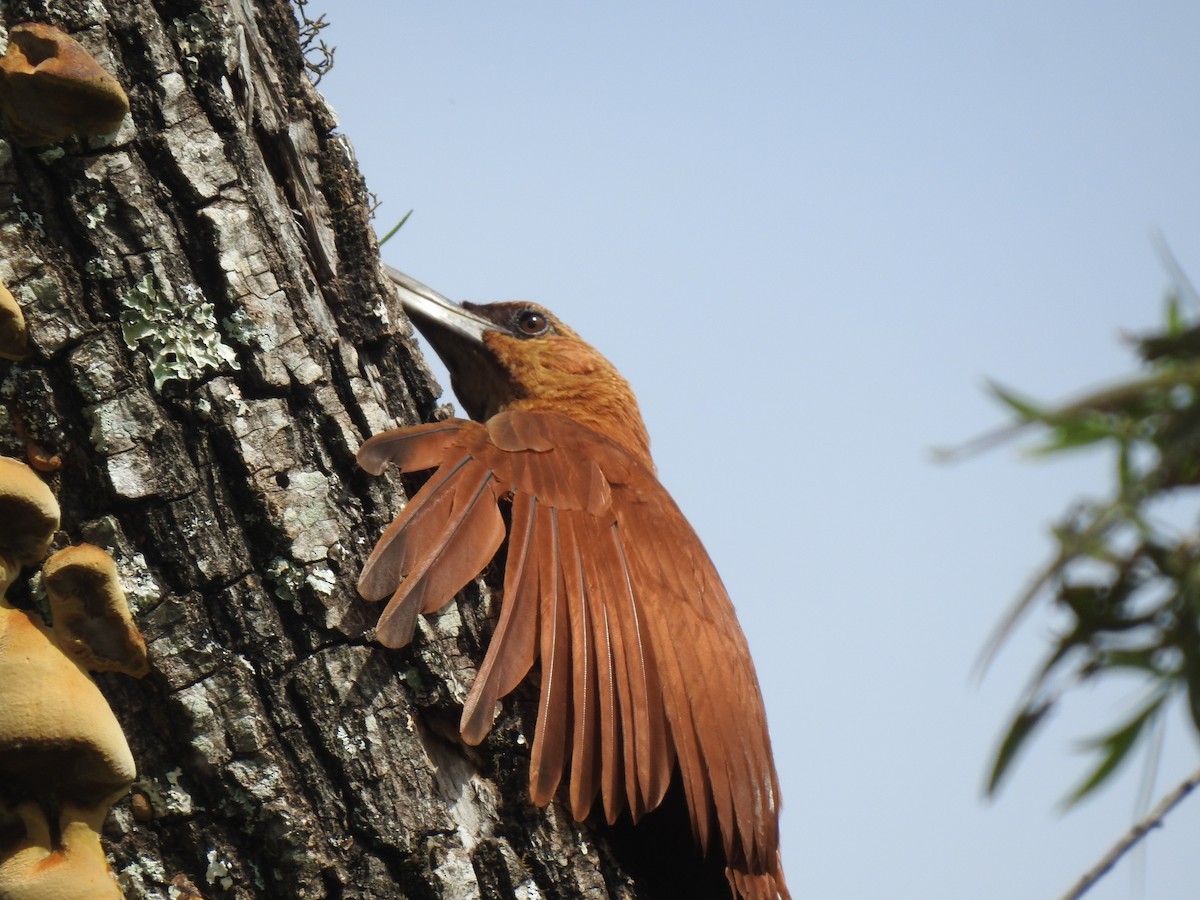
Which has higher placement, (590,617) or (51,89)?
(51,89)

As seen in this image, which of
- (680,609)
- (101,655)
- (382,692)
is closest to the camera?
(101,655)

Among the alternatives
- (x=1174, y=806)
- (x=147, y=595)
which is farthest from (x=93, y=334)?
(x=1174, y=806)

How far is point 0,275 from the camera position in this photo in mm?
2098

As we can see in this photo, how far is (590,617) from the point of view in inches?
104

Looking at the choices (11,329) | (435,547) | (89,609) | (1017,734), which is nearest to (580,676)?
(435,547)

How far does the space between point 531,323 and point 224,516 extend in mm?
2260

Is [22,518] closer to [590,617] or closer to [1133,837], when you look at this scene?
[590,617]

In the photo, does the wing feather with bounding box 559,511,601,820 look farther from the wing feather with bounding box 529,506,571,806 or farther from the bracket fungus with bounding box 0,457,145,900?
the bracket fungus with bounding box 0,457,145,900

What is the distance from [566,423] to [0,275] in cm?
143

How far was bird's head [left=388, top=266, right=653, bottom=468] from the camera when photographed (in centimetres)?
419

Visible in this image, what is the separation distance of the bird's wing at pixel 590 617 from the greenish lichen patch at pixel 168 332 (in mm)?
347

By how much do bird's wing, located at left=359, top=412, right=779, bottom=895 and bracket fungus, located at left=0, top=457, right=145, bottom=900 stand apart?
480mm

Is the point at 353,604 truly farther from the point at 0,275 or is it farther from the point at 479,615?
the point at 0,275

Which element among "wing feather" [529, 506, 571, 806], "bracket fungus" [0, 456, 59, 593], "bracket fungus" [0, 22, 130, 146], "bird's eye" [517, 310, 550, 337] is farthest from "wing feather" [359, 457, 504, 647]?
"bird's eye" [517, 310, 550, 337]
